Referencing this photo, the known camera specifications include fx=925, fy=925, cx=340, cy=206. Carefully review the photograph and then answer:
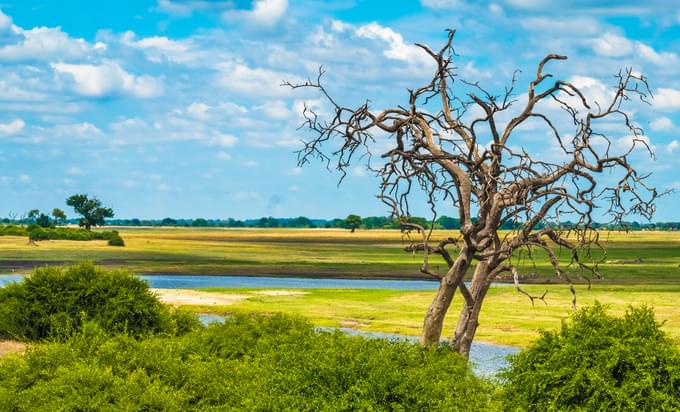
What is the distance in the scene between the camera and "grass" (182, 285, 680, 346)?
38.8 m

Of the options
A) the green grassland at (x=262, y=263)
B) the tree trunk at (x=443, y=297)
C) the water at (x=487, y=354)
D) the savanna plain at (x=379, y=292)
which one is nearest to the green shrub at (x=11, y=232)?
the green grassland at (x=262, y=263)

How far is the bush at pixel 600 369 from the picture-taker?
12883mm

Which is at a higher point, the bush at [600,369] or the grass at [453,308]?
the bush at [600,369]

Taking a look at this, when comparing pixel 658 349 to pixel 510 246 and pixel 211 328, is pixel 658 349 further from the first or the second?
pixel 211 328

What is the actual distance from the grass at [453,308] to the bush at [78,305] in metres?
13.1

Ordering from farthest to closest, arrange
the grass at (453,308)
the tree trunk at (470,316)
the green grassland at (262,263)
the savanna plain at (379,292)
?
the green grassland at (262,263)
the savanna plain at (379,292)
the grass at (453,308)
the tree trunk at (470,316)

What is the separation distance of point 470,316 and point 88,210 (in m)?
177

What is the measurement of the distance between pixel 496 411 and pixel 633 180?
25.2 feet

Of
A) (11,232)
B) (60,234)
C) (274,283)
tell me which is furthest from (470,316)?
(11,232)

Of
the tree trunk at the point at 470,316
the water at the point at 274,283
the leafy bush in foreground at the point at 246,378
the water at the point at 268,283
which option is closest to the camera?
the leafy bush in foreground at the point at 246,378

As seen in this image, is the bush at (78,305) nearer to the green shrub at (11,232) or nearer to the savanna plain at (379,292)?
the savanna plain at (379,292)

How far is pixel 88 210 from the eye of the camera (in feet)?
614

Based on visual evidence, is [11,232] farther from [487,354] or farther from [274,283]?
[487,354]

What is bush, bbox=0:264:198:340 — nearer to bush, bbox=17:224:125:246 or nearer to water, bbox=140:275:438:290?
water, bbox=140:275:438:290
